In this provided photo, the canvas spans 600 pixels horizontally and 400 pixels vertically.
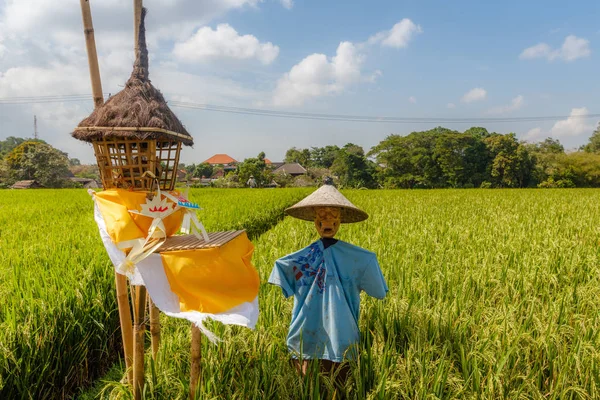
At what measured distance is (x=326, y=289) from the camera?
1.92m

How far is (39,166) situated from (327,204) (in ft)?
139

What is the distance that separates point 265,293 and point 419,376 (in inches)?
59.3

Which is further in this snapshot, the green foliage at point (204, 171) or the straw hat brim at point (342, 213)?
the green foliage at point (204, 171)

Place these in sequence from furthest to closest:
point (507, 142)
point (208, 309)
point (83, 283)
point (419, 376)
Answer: point (507, 142), point (83, 283), point (419, 376), point (208, 309)

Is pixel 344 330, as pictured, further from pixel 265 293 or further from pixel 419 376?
pixel 265 293

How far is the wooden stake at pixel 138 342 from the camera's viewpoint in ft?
5.58

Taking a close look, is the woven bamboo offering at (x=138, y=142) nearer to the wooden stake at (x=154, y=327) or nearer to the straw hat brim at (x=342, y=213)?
the wooden stake at (x=154, y=327)

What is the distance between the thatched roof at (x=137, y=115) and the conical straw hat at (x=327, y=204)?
69 cm

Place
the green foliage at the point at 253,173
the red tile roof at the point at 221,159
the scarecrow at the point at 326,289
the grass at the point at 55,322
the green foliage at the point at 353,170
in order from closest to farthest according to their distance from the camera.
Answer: the scarecrow at the point at 326,289
the grass at the point at 55,322
the green foliage at the point at 253,173
the green foliage at the point at 353,170
the red tile roof at the point at 221,159

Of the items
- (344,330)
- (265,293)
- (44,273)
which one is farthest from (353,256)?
(44,273)

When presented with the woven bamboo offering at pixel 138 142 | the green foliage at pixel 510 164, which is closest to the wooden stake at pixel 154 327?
the woven bamboo offering at pixel 138 142

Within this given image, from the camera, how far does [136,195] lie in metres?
1.62

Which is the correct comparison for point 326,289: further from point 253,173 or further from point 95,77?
point 253,173

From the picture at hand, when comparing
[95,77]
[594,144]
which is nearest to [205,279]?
[95,77]
